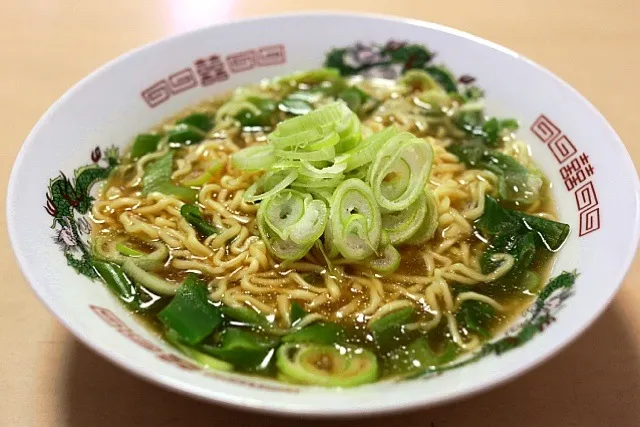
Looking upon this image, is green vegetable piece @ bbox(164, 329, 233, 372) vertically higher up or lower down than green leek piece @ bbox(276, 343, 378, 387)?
lower down

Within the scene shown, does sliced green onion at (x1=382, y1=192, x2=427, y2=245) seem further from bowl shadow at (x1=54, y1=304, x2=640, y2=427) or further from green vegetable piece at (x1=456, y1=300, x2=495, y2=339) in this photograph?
bowl shadow at (x1=54, y1=304, x2=640, y2=427)

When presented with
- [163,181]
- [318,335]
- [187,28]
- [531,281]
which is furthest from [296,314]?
[187,28]

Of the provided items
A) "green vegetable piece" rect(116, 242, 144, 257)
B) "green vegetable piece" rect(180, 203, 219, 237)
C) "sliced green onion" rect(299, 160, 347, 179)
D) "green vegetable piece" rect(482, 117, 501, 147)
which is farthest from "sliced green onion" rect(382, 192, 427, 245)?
"green vegetable piece" rect(116, 242, 144, 257)

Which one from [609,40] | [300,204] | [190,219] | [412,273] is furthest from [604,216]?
[609,40]

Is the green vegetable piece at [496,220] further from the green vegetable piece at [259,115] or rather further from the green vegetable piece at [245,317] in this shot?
the green vegetable piece at [259,115]

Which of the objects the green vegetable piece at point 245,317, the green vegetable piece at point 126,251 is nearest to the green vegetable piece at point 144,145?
the green vegetable piece at point 126,251

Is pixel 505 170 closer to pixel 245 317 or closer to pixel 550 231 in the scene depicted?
pixel 550 231
